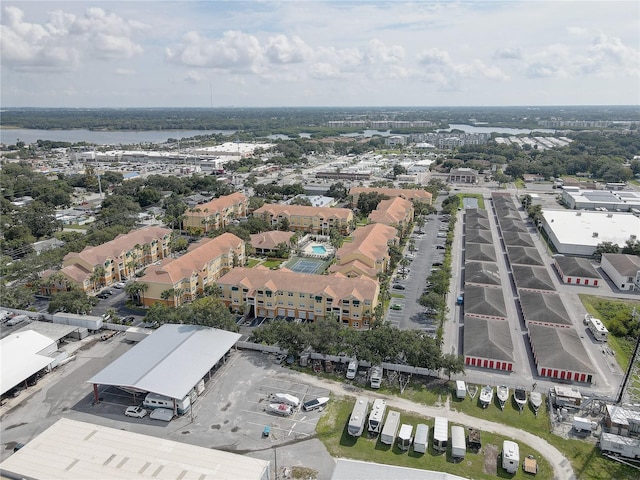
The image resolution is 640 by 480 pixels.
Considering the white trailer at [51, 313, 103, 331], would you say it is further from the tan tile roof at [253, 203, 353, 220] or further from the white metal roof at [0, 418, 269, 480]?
the tan tile roof at [253, 203, 353, 220]

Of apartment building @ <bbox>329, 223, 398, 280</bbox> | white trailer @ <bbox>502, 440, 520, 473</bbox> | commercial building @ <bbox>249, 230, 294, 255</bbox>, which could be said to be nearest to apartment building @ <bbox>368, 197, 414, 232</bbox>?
apartment building @ <bbox>329, 223, 398, 280</bbox>

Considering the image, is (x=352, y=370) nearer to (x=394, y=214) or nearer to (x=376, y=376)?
(x=376, y=376)

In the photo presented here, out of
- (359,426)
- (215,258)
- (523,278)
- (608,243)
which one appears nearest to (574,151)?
(608,243)

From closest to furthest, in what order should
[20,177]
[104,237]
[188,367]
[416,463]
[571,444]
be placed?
[416,463], [571,444], [188,367], [104,237], [20,177]

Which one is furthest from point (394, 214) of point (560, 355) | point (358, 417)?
point (358, 417)

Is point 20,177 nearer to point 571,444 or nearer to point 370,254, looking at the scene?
point 370,254

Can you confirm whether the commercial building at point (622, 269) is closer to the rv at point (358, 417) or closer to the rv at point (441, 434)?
the rv at point (441, 434)

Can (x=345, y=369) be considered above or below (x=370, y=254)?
below
